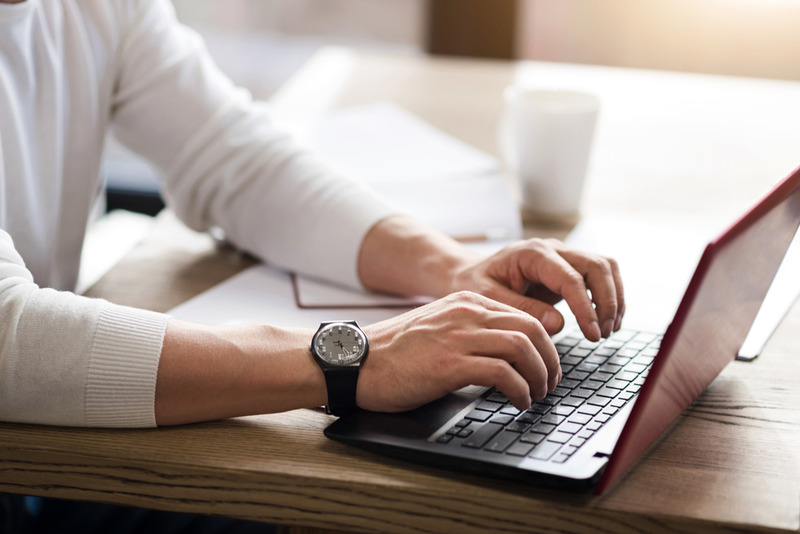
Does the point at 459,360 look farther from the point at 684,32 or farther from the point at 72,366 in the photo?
the point at 684,32

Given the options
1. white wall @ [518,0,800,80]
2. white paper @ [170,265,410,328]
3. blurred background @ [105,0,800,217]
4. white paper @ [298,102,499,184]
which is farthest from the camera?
white wall @ [518,0,800,80]

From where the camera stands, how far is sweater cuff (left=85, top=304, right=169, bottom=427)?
0.67 m

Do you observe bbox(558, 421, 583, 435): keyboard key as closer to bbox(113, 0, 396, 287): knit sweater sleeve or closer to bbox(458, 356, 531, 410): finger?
bbox(458, 356, 531, 410): finger

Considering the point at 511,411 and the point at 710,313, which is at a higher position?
the point at 710,313

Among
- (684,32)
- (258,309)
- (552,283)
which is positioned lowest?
(258,309)

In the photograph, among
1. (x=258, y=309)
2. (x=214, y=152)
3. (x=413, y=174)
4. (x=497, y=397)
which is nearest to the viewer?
(x=497, y=397)

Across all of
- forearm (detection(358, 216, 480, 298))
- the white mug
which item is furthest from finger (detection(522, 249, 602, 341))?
the white mug

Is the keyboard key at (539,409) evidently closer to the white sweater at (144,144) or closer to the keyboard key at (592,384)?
the keyboard key at (592,384)

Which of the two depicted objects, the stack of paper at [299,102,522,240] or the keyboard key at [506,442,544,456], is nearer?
the keyboard key at [506,442,544,456]

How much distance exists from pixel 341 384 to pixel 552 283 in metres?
0.25

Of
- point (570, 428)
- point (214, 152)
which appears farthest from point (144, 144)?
point (570, 428)

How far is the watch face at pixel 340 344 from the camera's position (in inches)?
27.1

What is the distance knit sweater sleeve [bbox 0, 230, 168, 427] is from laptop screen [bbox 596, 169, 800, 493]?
358 mm

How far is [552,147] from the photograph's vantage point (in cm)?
114
